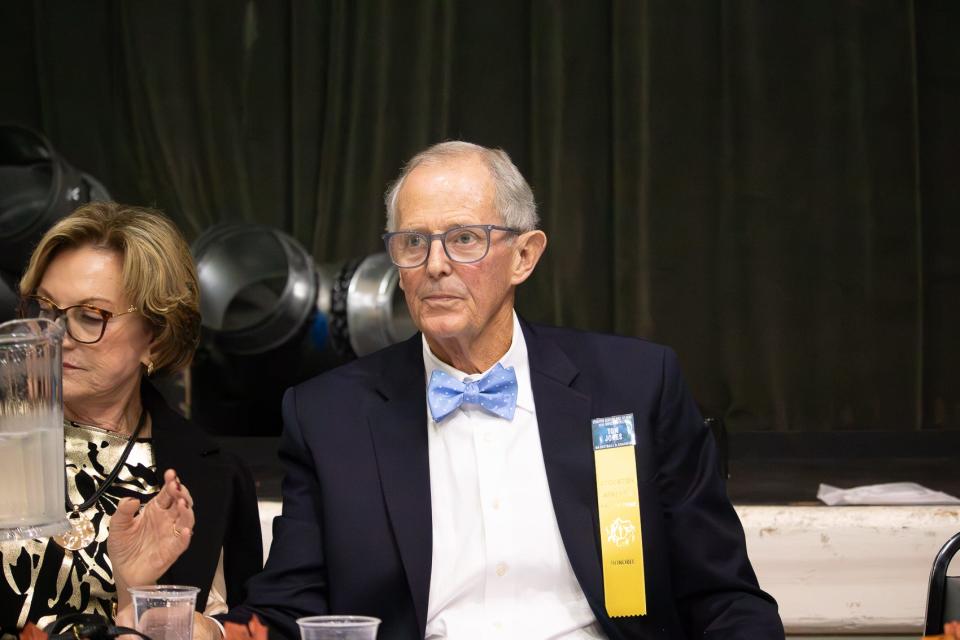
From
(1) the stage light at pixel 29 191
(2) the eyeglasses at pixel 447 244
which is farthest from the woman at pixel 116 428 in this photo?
(1) the stage light at pixel 29 191

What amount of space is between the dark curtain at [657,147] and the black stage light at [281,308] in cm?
161

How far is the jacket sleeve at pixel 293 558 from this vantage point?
222 cm

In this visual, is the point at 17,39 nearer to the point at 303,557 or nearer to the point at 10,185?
the point at 10,185

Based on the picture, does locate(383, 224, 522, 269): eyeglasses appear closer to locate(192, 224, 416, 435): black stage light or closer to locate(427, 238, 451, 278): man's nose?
locate(427, 238, 451, 278): man's nose

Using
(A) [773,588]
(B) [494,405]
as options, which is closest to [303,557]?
(B) [494,405]

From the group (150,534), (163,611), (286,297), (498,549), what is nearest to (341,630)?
(163,611)

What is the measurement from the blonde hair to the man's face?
1.57 ft

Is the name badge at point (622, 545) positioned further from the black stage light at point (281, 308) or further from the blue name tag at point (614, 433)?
the black stage light at point (281, 308)

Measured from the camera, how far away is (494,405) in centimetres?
233

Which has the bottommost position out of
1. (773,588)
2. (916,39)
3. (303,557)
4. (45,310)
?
(773,588)

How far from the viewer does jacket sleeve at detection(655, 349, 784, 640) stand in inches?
87.1

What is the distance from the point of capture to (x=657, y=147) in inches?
274

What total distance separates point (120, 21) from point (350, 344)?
118 inches

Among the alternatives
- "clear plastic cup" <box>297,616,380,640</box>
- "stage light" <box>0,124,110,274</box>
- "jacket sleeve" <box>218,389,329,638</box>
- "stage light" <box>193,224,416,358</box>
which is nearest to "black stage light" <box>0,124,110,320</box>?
"stage light" <box>0,124,110,274</box>
